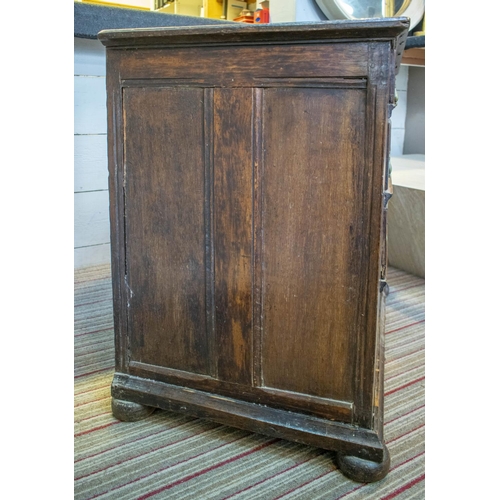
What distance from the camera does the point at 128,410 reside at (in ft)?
4.31

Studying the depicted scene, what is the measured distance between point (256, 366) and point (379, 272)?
34cm

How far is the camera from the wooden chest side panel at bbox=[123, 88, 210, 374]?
1.17m

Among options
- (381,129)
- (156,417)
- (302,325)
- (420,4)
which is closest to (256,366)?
(302,325)

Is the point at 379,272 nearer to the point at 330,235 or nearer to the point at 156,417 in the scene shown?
the point at 330,235

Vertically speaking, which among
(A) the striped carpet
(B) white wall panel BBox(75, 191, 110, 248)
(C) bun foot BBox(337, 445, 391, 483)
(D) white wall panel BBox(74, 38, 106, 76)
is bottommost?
(A) the striped carpet

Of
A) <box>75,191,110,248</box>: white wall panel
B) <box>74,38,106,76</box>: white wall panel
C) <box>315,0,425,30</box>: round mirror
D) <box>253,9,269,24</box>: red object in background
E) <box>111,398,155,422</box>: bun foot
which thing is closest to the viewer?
<box>111,398,155,422</box>: bun foot

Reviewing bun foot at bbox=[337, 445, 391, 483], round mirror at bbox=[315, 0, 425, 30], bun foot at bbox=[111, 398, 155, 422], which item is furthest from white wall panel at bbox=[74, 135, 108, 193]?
bun foot at bbox=[337, 445, 391, 483]

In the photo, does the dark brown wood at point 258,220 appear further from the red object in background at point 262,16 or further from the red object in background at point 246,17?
the red object in background at point 246,17

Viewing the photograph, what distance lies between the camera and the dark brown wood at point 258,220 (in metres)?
1.04

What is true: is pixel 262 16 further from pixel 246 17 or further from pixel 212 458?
pixel 212 458

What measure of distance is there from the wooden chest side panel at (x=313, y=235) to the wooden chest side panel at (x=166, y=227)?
6.1 inches

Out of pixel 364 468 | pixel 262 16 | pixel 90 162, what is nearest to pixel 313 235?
pixel 364 468

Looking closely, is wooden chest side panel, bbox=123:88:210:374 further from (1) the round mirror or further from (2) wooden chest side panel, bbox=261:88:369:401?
(1) the round mirror

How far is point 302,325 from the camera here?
1142 mm
